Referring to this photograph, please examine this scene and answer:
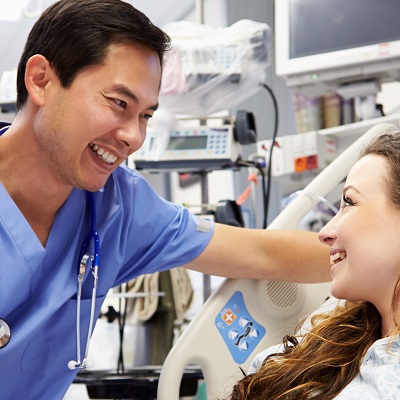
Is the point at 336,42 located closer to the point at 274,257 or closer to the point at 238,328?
the point at 274,257

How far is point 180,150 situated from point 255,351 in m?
1.07

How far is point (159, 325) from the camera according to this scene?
10.1ft

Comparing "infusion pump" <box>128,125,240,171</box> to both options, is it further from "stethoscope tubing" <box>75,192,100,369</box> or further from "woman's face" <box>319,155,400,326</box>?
"woman's face" <box>319,155,400,326</box>

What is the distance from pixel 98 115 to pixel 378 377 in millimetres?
810

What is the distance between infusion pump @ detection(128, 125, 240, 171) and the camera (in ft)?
8.52

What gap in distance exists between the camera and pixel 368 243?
A: 1.29 meters

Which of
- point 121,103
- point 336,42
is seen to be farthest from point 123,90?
point 336,42

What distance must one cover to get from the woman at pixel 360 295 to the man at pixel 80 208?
339mm

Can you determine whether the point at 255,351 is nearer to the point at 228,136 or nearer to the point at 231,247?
the point at 231,247

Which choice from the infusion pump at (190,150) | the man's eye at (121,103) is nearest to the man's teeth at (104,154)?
the man's eye at (121,103)

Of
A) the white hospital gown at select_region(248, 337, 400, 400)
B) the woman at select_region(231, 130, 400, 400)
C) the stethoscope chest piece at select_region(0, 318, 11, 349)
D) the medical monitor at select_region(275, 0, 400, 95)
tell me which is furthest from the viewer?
the medical monitor at select_region(275, 0, 400, 95)

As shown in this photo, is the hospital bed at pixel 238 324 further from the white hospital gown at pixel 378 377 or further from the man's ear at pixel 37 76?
the man's ear at pixel 37 76

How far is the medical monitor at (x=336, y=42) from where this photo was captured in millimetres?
2754

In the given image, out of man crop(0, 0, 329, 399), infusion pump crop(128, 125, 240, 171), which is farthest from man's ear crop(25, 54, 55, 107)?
infusion pump crop(128, 125, 240, 171)
